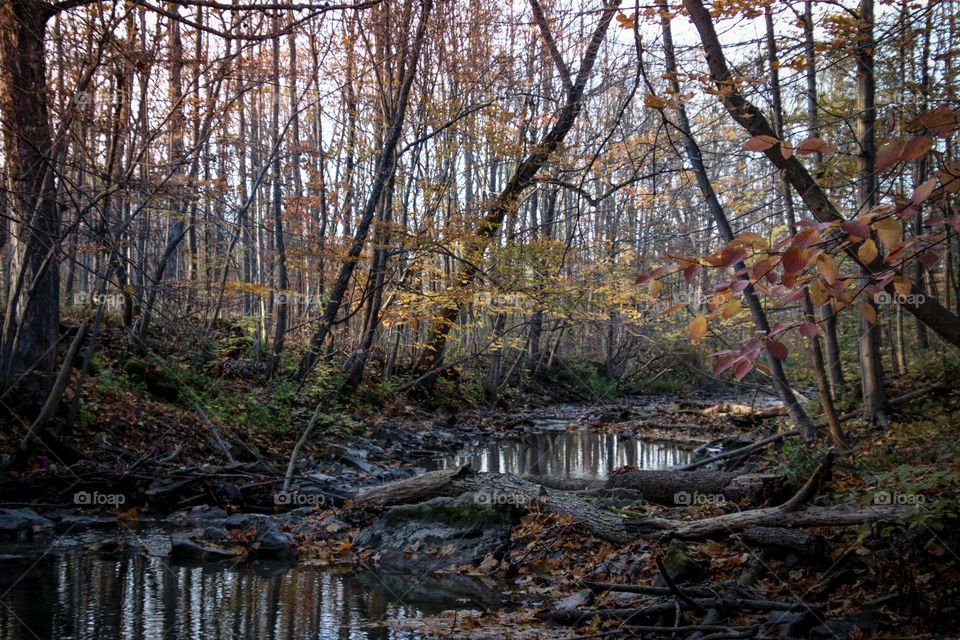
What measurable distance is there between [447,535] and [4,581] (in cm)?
377

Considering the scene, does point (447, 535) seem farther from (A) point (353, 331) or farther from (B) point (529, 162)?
(A) point (353, 331)

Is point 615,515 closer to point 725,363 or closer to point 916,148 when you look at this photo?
point 725,363

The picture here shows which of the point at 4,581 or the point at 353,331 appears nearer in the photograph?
the point at 4,581

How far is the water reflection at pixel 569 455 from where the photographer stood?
40.0ft

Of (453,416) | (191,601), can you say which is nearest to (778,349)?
(191,601)

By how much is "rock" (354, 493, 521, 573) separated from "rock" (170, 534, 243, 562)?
133cm

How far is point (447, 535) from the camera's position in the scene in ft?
24.0

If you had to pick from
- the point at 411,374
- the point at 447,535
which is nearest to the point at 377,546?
the point at 447,535

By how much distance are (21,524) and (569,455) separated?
938 centimetres

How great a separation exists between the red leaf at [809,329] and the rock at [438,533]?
17.2 feet

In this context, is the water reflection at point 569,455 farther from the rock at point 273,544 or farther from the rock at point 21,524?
the rock at point 21,524

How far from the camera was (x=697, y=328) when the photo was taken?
89.3 inches

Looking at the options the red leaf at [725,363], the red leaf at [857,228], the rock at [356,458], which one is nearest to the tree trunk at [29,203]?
the rock at [356,458]

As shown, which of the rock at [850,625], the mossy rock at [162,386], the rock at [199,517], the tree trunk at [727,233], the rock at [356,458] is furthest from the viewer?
the mossy rock at [162,386]
